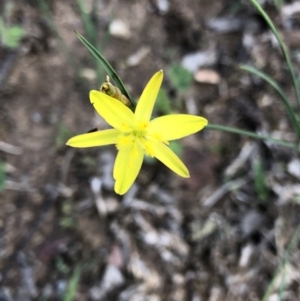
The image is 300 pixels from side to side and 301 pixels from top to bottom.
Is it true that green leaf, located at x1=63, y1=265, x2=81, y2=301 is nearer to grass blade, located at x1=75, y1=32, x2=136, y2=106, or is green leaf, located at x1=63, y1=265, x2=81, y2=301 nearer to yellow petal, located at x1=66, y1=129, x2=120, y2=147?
yellow petal, located at x1=66, y1=129, x2=120, y2=147

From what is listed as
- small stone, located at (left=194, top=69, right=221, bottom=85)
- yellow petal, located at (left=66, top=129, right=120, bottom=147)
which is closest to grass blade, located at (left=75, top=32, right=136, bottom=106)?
yellow petal, located at (left=66, top=129, right=120, bottom=147)

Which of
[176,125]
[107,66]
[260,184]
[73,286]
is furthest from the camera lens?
[260,184]

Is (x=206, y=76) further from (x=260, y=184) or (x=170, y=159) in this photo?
(x=170, y=159)

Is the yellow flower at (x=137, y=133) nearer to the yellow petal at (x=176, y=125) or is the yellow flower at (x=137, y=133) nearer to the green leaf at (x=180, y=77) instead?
the yellow petal at (x=176, y=125)

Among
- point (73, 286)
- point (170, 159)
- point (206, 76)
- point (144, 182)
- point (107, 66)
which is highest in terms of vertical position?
point (107, 66)

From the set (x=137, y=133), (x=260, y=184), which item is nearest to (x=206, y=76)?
(x=260, y=184)

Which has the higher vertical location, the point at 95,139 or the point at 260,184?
the point at 95,139

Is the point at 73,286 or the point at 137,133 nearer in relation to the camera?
the point at 137,133

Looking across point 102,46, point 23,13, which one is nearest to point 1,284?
point 102,46
